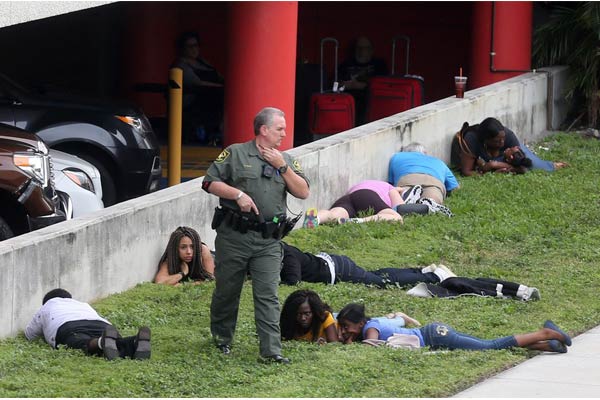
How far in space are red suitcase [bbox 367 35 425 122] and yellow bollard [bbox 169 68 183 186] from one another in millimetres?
5202

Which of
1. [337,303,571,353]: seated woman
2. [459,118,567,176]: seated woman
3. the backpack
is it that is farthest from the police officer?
the backpack

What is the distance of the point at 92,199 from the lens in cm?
1187

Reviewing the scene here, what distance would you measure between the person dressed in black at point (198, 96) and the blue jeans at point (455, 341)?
9.86 metres

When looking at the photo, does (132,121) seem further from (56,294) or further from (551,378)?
(551,378)

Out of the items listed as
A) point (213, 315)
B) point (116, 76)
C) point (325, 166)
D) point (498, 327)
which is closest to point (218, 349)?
point (213, 315)

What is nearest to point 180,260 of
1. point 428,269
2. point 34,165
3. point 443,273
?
point 34,165

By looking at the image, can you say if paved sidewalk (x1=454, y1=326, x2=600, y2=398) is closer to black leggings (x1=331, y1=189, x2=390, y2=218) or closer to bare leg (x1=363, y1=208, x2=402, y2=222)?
bare leg (x1=363, y1=208, x2=402, y2=222)

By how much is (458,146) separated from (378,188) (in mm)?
2366

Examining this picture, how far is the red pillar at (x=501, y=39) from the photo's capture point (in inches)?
725

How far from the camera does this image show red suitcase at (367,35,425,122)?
18062mm

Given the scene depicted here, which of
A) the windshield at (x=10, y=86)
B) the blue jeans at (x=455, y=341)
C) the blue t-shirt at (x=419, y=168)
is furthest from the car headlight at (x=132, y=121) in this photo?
the blue jeans at (x=455, y=341)

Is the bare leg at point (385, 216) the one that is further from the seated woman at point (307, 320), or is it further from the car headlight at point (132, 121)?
the seated woman at point (307, 320)

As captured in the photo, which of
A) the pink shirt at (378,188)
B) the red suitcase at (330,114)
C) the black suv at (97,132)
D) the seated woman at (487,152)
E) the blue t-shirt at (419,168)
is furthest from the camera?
the red suitcase at (330,114)

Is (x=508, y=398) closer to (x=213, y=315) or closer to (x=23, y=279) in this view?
(x=213, y=315)
